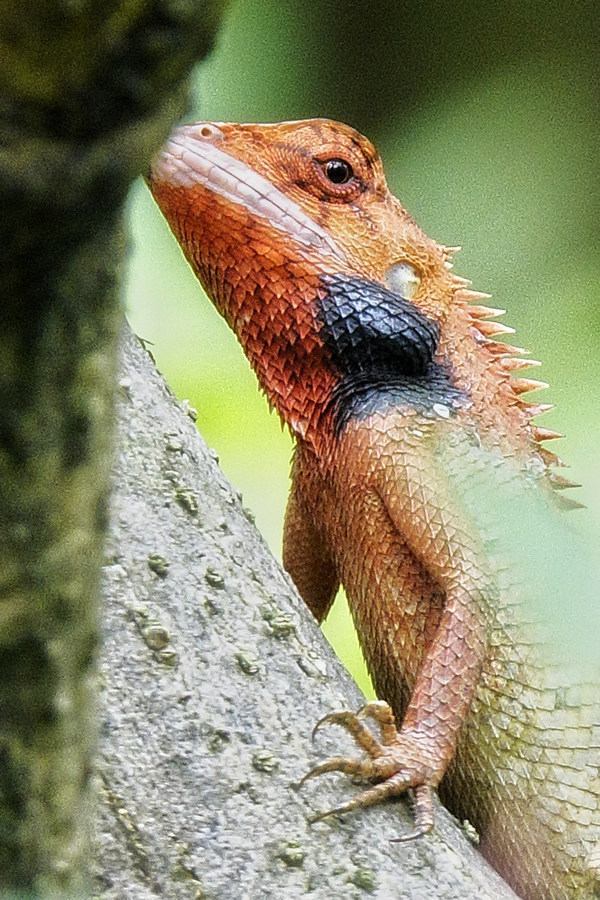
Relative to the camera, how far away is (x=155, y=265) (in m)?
1.94

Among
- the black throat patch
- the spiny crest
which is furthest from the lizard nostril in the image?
the spiny crest

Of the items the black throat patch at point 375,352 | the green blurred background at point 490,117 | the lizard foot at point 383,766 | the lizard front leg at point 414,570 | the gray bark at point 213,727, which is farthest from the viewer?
the black throat patch at point 375,352

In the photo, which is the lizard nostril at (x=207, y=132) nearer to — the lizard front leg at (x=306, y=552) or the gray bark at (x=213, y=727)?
the lizard front leg at (x=306, y=552)

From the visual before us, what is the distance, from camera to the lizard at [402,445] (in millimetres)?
1847

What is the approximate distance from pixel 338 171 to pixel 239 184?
7.9 inches

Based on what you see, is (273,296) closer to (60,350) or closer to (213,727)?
(213,727)

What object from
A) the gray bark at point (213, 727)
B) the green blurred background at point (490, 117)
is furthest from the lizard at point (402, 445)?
the green blurred background at point (490, 117)

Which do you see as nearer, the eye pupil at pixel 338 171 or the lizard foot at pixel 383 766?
the lizard foot at pixel 383 766

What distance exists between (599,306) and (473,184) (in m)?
0.16

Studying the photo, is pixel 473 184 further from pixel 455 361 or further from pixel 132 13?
pixel 455 361

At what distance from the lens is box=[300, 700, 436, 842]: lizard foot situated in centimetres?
140

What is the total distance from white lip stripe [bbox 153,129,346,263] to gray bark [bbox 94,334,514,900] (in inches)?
23.8

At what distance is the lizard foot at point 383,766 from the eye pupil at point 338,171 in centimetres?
104

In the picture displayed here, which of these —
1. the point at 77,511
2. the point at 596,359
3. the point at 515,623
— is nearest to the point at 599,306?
the point at 596,359
